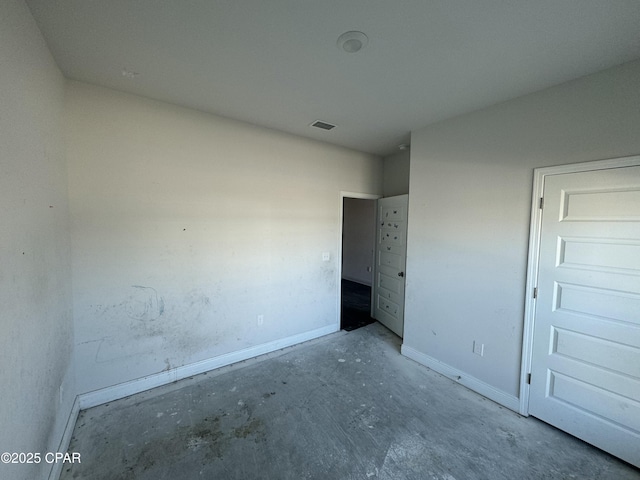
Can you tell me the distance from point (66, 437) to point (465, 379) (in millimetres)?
3322

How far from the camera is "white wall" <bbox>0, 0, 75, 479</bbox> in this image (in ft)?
3.57

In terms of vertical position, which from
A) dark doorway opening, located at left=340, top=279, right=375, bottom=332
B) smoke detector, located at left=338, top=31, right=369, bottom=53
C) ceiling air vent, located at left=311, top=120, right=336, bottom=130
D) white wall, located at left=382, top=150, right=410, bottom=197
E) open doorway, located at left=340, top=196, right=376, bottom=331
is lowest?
dark doorway opening, located at left=340, top=279, right=375, bottom=332

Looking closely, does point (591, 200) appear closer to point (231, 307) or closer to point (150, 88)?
point (231, 307)

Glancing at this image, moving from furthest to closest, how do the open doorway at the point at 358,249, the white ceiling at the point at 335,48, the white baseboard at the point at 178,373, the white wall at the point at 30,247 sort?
the open doorway at the point at 358,249 → the white baseboard at the point at 178,373 → the white ceiling at the point at 335,48 → the white wall at the point at 30,247

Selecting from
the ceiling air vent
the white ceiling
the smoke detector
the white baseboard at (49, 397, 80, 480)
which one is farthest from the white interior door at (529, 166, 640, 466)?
the white baseboard at (49, 397, 80, 480)

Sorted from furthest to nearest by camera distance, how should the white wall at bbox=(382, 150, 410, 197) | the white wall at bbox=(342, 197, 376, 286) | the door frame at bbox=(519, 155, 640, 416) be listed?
the white wall at bbox=(342, 197, 376, 286) < the white wall at bbox=(382, 150, 410, 197) < the door frame at bbox=(519, 155, 640, 416)

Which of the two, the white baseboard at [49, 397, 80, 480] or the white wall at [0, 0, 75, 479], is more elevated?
the white wall at [0, 0, 75, 479]

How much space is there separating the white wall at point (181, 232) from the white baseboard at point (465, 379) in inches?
53.7

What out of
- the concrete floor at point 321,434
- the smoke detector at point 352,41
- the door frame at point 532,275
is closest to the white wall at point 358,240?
the concrete floor at point 321,434

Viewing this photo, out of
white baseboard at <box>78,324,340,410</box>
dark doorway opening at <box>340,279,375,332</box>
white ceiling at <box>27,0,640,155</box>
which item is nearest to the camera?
white ceiling at <box>27,0,640,155</box>

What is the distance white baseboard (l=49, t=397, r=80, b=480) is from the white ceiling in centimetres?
258

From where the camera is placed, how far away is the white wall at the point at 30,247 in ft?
3.57

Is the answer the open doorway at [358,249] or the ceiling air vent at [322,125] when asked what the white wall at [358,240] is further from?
the ceiling air vent at [322,125]

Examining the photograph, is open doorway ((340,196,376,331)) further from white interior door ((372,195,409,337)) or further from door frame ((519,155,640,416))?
door frame ((519,155,640,416))
